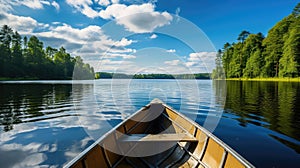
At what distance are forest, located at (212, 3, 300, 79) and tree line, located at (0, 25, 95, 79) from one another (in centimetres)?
5619

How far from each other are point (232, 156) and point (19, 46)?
83.4 metres

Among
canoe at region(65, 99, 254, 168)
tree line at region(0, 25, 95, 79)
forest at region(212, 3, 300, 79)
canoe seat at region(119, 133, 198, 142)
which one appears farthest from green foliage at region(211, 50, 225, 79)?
canoe seat at region(119, 133, 198, 142)

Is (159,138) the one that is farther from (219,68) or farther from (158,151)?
(219,68)

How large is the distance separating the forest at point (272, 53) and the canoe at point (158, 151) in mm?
48736

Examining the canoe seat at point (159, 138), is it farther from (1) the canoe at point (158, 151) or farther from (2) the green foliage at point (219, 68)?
(2) the green foliage at point (219, 68)

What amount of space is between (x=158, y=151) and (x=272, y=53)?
189 ft

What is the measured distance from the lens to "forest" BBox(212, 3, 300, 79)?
138 feet

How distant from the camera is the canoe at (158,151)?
11.0 ft

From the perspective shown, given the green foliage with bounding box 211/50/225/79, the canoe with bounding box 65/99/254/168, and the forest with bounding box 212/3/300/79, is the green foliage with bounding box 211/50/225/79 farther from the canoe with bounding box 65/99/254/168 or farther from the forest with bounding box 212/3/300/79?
the canoe with bounding box 65/99/254/168

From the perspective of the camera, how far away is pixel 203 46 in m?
10.8

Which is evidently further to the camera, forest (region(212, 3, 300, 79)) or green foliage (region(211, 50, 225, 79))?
green foliage (region(211, 50, 225, 79))

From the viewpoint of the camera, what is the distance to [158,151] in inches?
199

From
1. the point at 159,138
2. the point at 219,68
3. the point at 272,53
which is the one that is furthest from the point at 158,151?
the point at 219,68

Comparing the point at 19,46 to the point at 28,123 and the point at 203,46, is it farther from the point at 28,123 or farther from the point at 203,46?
the point at 203,46
